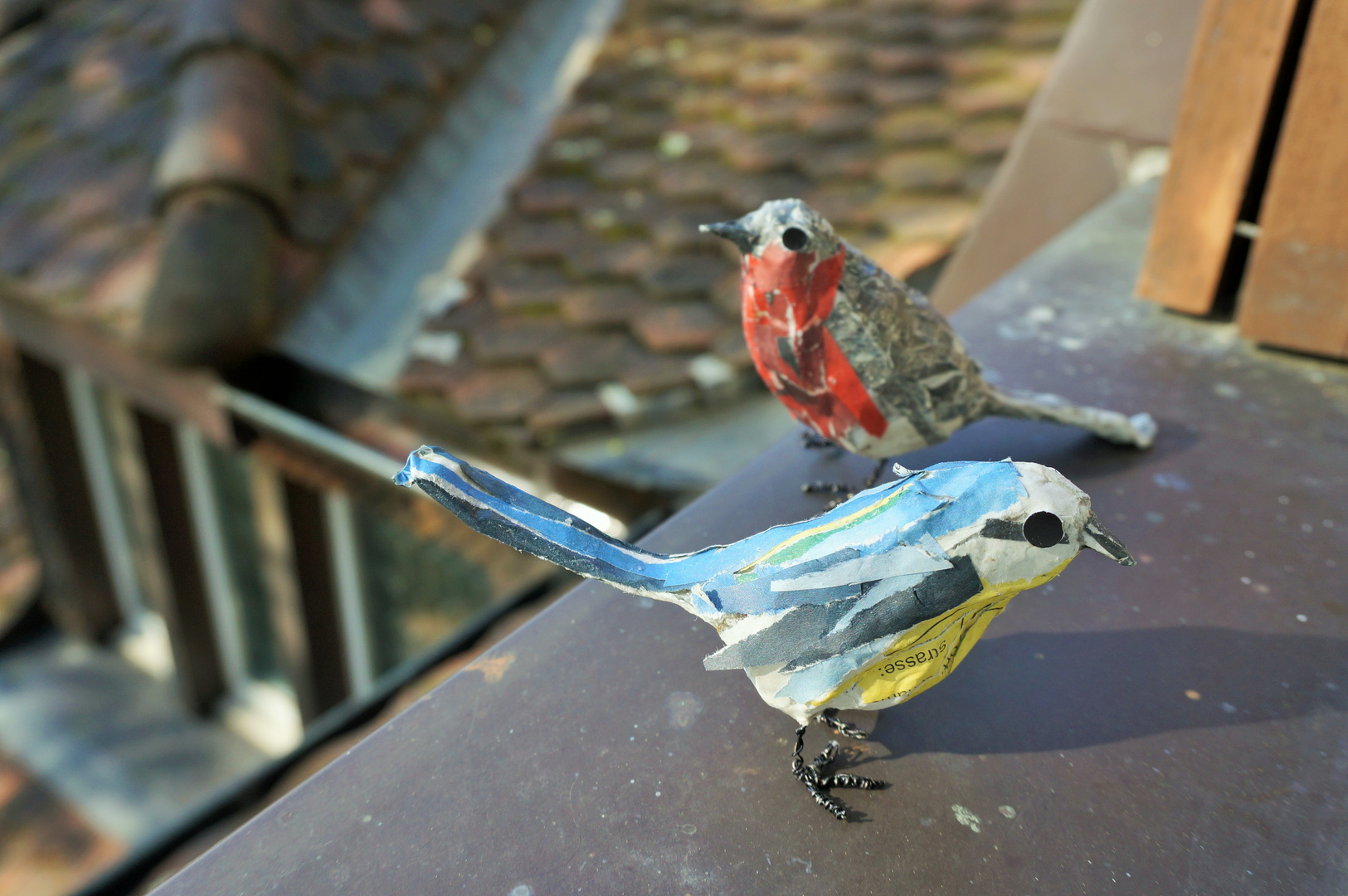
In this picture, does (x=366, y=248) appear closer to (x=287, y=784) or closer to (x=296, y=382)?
(x=296, y=382)

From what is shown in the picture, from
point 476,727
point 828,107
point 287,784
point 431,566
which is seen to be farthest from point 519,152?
point 476,727

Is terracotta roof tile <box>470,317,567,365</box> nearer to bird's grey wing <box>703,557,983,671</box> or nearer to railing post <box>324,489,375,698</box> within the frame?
railing post <box>324,489,375,698</box>

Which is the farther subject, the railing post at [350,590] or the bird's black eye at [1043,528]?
the railing post at [350,590]

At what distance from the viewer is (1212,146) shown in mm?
1813

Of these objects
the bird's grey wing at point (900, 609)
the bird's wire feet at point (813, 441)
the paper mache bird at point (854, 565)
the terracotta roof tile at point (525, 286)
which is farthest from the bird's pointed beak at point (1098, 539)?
the terracotta roof tile at point (525, 286)

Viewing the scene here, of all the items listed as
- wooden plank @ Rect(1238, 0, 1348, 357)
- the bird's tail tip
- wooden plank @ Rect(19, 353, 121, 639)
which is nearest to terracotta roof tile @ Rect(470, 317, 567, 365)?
wooden plank @ Rect(1238, 0, 1348, 357)

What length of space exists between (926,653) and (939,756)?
0.65 ft

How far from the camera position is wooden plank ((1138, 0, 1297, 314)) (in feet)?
5.63

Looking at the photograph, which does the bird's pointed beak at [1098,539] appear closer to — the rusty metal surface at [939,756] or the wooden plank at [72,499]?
the rusty metal surface at [939,756]

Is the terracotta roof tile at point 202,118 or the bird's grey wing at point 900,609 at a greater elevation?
the bird's grey wing at point 900,609

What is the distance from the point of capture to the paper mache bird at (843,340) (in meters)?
1.17

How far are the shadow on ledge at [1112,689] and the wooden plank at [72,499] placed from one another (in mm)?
3924

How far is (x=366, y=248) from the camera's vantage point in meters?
2.88

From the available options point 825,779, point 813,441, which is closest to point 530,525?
point 825,779
